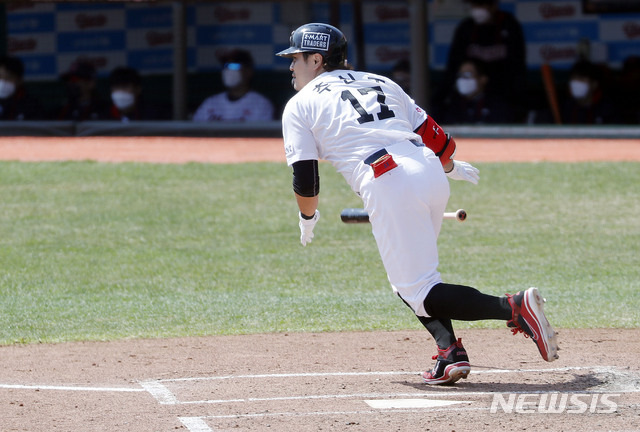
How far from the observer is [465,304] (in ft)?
13.7

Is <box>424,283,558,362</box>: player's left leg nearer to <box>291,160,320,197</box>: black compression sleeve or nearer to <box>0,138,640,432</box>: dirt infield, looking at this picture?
<box>0,138,640,432</box>: dirt infield

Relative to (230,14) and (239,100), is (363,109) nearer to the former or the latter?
(239,100)

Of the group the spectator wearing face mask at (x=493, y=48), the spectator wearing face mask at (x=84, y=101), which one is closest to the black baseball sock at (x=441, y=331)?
the spectator wearing face mask at (x=493, y=48)

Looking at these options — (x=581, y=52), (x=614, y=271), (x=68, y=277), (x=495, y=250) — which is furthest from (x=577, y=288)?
Answer: (x=581, y=52)

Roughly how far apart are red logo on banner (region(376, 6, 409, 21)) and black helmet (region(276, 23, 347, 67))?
11.3 m

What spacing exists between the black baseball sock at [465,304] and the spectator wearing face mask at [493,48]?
9.09 meters

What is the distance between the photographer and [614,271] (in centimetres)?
758

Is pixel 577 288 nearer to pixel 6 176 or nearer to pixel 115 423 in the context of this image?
pixel 115 423

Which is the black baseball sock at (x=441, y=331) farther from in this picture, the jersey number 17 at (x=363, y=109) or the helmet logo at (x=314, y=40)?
the helmet logo at (x=314, y=40)

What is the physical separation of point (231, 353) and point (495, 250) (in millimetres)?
3731

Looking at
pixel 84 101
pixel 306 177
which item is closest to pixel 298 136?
pixel 306 177

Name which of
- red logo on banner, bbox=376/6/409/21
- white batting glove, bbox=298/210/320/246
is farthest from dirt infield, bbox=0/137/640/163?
white batting glove, bbox=298/210/320/246

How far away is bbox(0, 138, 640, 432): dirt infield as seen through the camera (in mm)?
3805

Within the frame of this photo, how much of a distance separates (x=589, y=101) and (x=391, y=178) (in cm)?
954
